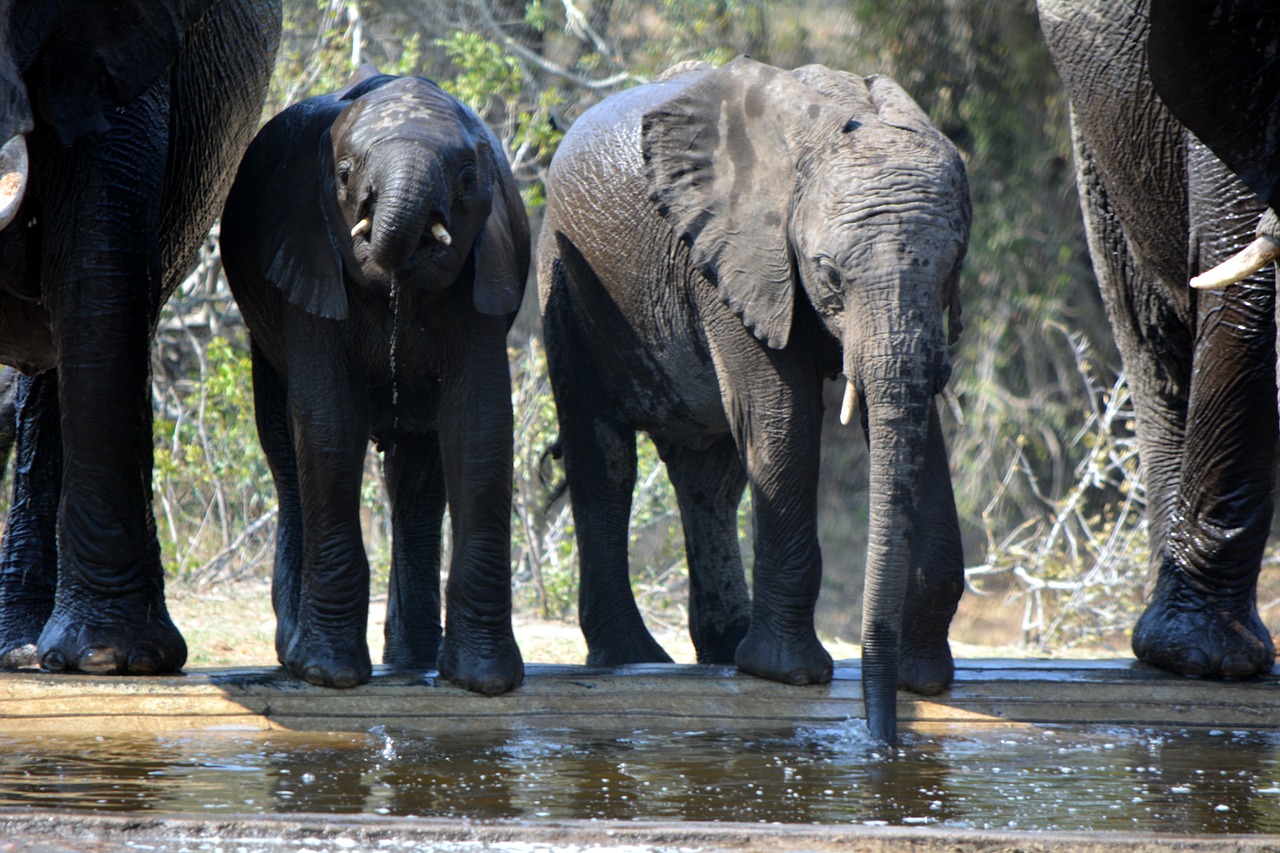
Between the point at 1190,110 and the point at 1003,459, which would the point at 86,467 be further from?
the point at 1003,459

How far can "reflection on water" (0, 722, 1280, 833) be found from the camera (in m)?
3.46

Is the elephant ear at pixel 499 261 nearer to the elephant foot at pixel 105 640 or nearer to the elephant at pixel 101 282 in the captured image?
the elephant at pixel 101 282

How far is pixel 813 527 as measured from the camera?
4789 millimetres

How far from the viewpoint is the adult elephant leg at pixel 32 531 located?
5152 mm

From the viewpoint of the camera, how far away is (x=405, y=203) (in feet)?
13.9

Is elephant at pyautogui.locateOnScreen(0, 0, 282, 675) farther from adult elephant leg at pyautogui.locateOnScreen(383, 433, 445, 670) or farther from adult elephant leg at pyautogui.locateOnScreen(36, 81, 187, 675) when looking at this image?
adult elephant leg at pyautogui.locateOnScreen(383, 433, 445, 670)

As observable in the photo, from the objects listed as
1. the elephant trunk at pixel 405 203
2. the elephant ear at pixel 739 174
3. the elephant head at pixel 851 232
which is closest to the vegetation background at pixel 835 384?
the elephant ear at pixel 739 174

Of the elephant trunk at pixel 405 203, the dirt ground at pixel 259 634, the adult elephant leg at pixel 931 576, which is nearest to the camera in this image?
the elephant trunk at pixel 405 203

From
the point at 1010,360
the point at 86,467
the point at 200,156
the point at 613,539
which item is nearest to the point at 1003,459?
the point at 1010,360

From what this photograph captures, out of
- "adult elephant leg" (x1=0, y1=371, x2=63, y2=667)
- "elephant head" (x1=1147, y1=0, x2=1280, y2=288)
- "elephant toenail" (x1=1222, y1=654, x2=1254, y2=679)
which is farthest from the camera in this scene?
"adult elephant leg" (x1=0, y1=371, x2=63, y2=667)

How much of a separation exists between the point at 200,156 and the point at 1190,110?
3373 mm

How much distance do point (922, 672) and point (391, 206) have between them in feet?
6.12

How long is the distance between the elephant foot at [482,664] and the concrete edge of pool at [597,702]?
0.03 m

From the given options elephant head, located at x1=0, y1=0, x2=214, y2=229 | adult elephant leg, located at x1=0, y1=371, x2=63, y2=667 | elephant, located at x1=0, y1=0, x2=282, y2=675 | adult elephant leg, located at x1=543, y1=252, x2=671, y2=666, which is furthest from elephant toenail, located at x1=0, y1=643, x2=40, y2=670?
adult elephant leg, located at x1=543, y1=252, x2=671, y2=666
